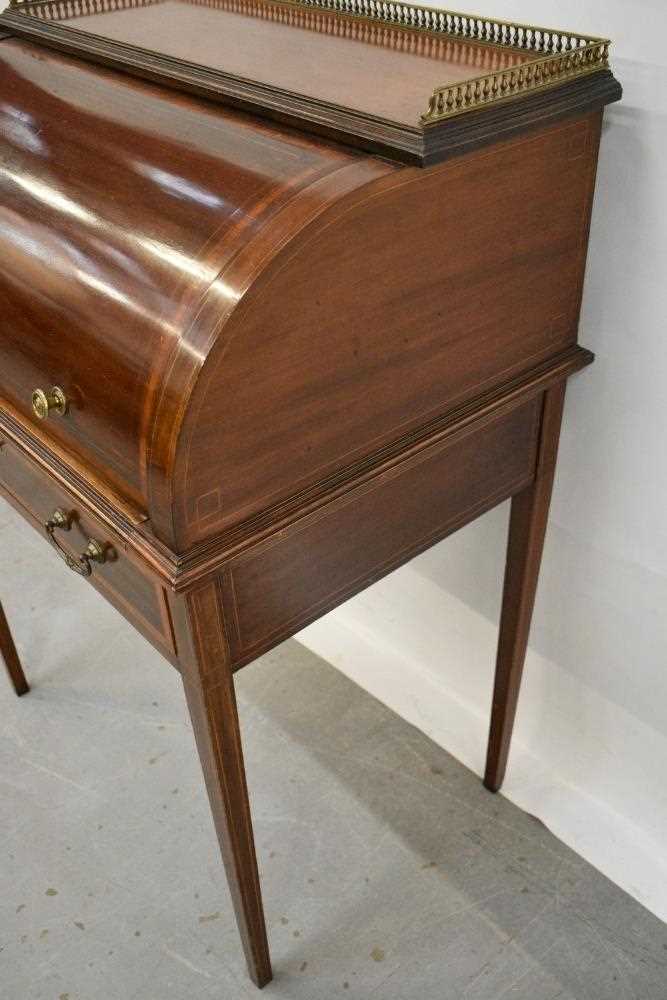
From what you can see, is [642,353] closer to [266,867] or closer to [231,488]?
[231,488]

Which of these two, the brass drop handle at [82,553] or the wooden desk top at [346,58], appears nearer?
the wooden desk top at [346,58]

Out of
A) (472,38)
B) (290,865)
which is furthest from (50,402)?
(290,865)

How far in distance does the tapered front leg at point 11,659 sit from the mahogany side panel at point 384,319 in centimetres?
100

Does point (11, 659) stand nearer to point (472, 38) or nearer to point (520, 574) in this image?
point (520, 574)

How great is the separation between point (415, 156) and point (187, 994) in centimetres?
116

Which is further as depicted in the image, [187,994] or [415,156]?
[187,994]

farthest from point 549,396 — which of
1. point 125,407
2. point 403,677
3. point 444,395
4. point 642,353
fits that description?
point 403,677

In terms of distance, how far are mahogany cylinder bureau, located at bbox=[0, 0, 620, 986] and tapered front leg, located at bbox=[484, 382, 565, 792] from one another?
0.04m

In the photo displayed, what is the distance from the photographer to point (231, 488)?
0.85 metres

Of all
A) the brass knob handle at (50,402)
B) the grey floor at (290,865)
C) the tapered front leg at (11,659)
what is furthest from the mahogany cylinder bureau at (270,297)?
the tapered front leg at (11,659)

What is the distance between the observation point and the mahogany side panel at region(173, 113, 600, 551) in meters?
0.79

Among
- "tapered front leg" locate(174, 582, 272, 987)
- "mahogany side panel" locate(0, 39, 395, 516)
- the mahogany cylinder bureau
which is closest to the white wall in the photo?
the mahogany cylinder bureau

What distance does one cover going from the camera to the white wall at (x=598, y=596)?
3.42ft

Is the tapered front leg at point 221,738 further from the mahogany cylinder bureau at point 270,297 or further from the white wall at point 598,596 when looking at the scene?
the white wall at point 598,596
